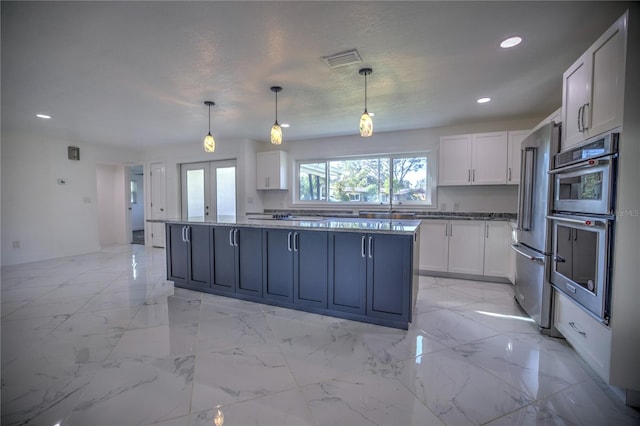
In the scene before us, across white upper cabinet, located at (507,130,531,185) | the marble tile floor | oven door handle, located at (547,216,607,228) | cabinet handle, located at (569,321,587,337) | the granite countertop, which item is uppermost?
white upper cabinet, located at (507,130,531,185)

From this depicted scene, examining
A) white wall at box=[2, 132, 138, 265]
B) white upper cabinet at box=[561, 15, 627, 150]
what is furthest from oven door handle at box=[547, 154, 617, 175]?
white wall at box=[2, 132, 138, 265]

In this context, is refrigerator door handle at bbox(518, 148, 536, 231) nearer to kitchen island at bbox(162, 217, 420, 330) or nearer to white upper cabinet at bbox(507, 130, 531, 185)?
kitchen island at bbox(162, 217, 420, 330)

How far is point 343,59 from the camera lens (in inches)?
96.8

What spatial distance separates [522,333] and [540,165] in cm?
146

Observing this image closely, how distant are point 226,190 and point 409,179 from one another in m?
3.58

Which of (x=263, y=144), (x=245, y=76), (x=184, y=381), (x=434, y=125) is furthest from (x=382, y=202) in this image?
(x=184, y=381)

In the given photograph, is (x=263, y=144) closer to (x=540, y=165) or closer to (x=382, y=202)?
(x=382, y=202)

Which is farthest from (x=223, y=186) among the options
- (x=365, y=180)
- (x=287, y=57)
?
(x=287, y=57)

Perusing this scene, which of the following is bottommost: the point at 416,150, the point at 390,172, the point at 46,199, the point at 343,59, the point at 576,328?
the point at 576,328

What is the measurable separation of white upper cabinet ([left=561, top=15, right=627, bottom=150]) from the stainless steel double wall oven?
0.34 feet

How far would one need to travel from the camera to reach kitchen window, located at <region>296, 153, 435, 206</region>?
496 cm

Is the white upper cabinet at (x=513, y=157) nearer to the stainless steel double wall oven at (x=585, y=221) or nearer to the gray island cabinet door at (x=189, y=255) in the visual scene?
the stainless steel double wall oven at (x=585, y=221)

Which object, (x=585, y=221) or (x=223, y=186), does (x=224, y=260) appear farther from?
(x=585, y=221)

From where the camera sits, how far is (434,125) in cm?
462
